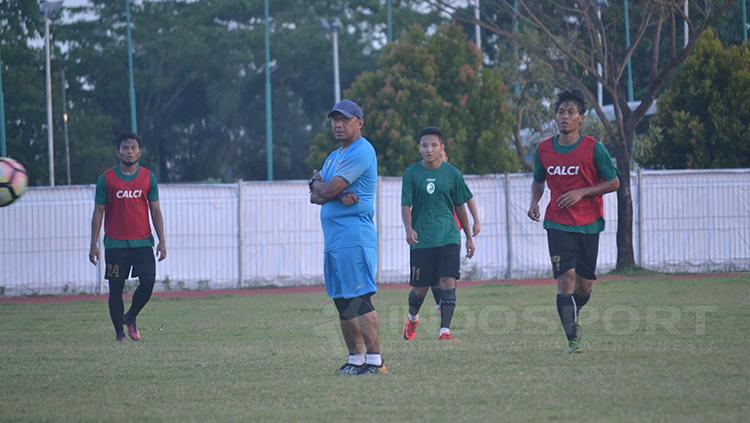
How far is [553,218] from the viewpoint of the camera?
10203 millimetres

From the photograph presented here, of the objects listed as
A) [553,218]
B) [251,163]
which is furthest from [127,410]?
[251,163]

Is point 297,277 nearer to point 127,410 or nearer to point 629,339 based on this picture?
point 629,339

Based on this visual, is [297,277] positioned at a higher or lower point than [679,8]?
lower

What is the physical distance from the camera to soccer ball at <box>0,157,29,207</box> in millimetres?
9945

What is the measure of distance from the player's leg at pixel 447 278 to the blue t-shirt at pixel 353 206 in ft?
10.5

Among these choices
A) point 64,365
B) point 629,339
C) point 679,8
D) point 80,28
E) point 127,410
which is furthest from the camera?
point 80,28

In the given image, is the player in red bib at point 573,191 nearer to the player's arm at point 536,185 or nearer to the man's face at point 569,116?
the man's face at point 569,116

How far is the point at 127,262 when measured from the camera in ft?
41.4

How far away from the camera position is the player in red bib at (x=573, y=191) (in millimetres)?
10039

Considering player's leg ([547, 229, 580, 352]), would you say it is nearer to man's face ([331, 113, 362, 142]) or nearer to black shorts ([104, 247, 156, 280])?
man's face ([331, 113, 362, 142])

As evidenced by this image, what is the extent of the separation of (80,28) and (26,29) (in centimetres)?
799

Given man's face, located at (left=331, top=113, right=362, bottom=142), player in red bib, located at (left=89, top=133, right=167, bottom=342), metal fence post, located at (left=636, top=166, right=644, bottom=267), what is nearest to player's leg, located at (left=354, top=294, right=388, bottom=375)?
man's face, located at (left=331, top=113, right=362, bottom=142)

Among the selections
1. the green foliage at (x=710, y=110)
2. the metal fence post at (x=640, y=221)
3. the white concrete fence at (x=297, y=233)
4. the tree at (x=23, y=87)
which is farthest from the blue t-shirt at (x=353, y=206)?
the tree at (x=23, y=87)

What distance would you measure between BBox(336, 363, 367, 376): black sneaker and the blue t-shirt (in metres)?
0.95
